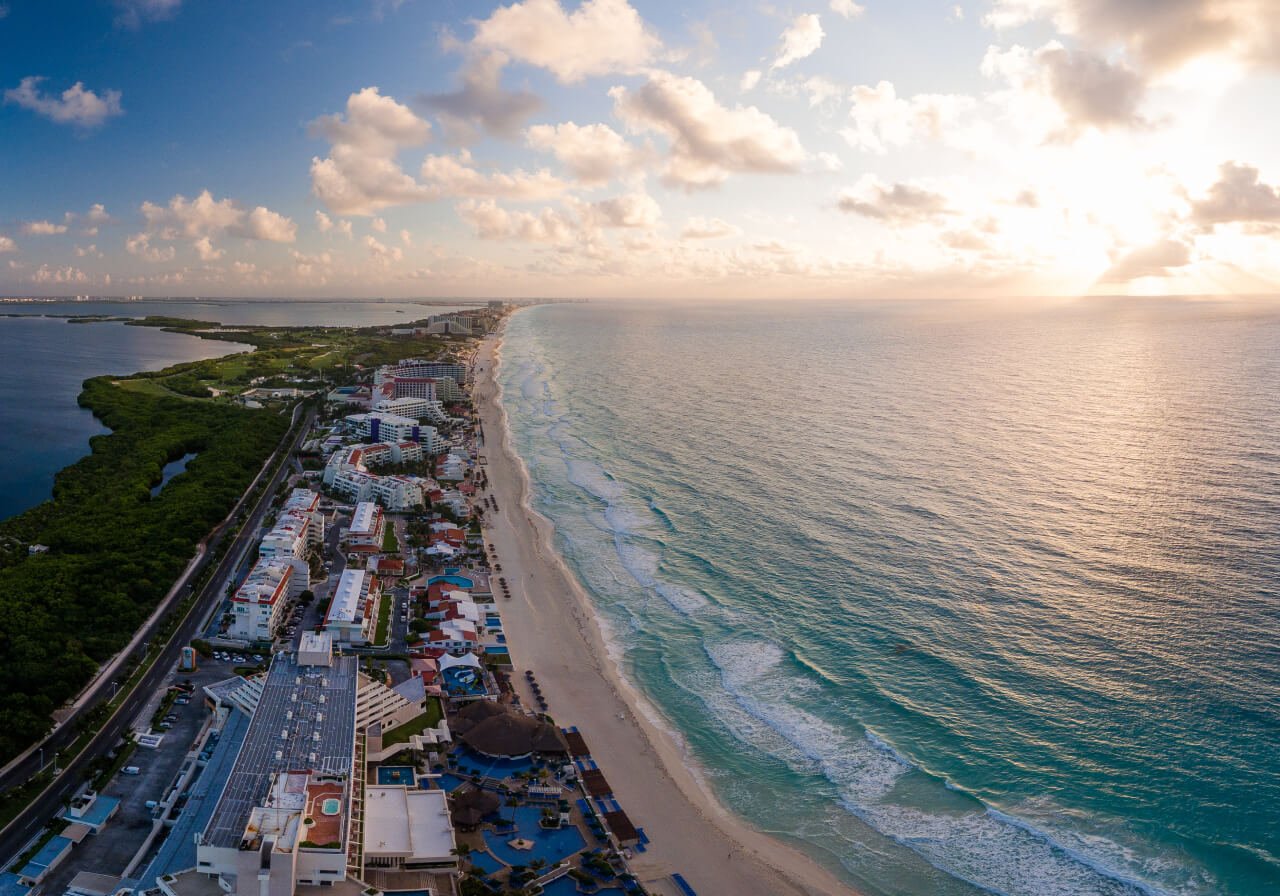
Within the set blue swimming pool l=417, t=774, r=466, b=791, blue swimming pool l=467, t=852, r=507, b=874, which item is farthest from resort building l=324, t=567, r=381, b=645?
blue swimming pool l=467, t=852, r=507, b=874

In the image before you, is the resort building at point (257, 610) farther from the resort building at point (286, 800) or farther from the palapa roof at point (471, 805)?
the palapa roof at point (471, 805)

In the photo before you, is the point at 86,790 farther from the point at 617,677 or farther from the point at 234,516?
the point at 234,516

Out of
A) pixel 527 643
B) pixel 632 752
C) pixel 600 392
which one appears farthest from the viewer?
pixel 600 392

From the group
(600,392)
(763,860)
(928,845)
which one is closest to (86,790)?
(763,860)

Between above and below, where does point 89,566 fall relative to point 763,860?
above

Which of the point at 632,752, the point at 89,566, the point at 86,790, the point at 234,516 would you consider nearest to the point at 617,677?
→ the point at 632,752

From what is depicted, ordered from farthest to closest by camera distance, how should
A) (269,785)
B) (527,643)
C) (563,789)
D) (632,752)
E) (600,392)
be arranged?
(600,392)
(527,643)
(632,752)
(563,789)
(269,785)

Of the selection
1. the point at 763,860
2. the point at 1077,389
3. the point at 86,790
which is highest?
the point at 1077,389

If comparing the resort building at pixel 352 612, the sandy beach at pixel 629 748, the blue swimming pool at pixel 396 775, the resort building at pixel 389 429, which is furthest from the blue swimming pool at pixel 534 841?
the resort building at pixel 389 429

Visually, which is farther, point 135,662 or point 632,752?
point 135,662
